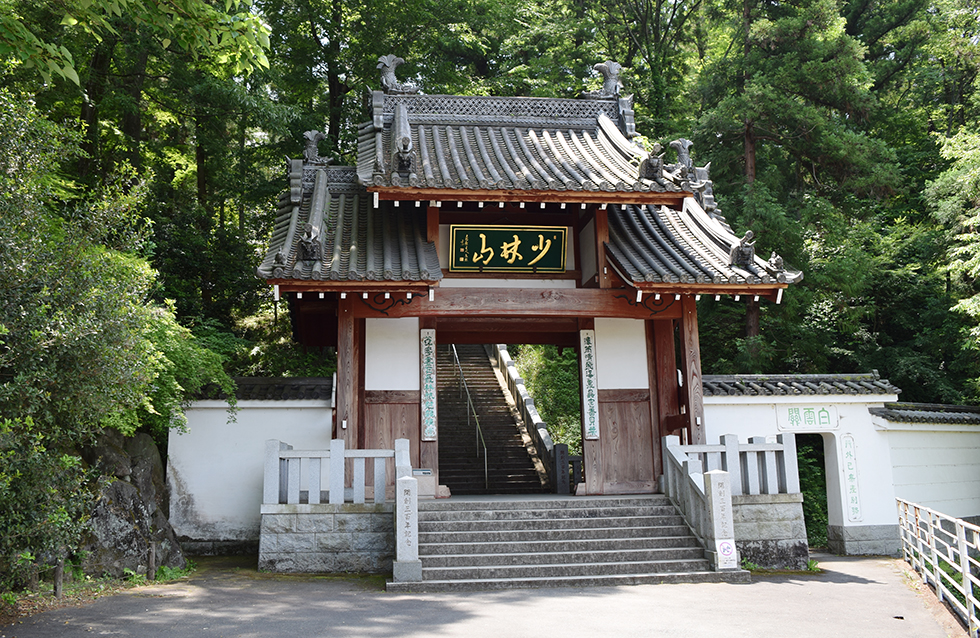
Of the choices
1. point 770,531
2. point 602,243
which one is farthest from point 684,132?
point 770,531

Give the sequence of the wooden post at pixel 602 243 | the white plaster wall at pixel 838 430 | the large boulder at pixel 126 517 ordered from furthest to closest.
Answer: the white plaster wall at pixel 838 430 < the wooden post at pixel 602 243 < the large boulder at pixel 126 517

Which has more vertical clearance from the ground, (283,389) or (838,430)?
(283,389)

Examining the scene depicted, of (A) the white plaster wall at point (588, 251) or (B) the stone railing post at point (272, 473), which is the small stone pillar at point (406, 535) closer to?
(B) the stone railing post at point (272, 473)

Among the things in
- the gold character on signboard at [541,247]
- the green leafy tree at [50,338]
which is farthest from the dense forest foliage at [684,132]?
the gold character on signboard at [541,247]

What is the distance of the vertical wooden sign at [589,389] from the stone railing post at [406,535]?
3733 mm

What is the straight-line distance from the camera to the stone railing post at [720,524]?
8.53m

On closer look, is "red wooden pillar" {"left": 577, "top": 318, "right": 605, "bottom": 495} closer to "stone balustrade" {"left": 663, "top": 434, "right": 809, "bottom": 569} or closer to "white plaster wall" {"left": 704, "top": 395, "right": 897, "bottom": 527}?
"stone balustrade" {"left": 663, "top": 434, "right": 809, "bottom": 569}

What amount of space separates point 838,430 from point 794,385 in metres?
1.02

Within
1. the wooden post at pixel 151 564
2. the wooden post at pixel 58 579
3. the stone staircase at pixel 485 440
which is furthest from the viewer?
the stone staircase at pixel 485 440

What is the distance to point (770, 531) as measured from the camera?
30.9ft

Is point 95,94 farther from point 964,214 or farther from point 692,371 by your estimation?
point 964,214

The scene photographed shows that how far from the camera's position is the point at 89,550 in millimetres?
8094

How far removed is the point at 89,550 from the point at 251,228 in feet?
41.3

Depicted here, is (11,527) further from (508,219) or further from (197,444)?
(508,219)
